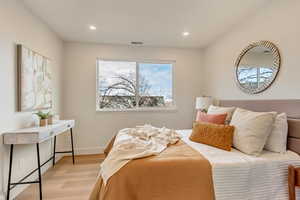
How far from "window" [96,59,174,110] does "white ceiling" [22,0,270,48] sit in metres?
0.67

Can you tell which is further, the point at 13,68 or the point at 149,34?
the point at 149,34

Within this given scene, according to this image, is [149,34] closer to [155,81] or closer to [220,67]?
[155,81]

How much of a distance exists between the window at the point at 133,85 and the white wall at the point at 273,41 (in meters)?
1.27

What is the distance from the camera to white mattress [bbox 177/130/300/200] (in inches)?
58.9

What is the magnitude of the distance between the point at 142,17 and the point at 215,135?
204 cm

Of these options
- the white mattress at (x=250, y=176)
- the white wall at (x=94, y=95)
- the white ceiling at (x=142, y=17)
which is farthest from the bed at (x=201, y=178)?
the white wall at (x=94, y=95)

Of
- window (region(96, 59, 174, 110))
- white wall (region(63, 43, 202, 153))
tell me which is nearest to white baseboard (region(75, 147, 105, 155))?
white wall (region(63, 43, 202, 153))

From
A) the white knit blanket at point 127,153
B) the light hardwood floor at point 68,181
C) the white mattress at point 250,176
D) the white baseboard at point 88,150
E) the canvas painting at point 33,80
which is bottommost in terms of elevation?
the light hardwood floor at point 68,181

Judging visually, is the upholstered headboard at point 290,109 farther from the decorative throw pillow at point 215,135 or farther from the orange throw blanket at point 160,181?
the orange throw blanket at point 160,181

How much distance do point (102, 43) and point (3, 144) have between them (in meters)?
2.65

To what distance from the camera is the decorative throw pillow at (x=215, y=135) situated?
1.92m

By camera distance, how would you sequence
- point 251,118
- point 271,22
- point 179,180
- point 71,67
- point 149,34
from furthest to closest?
point 71,67
point 149,34
point 271,22
point 251,118
point 179,180

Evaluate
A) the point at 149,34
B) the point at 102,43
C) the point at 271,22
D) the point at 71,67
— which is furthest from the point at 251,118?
the point at 71,67

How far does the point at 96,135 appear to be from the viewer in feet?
12.7
